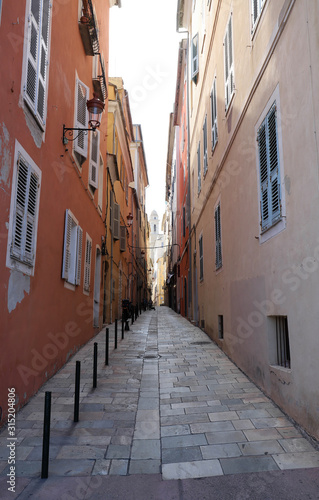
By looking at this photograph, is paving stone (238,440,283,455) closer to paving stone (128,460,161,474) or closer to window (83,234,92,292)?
paving stone (128,460,161,474)

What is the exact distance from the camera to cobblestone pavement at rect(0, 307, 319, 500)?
3.70 m

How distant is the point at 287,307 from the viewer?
16.1 feet

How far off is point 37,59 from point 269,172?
12.4ft

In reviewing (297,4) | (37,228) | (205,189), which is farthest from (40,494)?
(205,189)

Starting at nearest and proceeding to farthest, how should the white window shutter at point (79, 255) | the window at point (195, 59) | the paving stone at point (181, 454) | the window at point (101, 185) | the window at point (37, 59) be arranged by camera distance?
the paving stone at point (181, 454)
the window at point (37, 59)
the white window shutter at point (79, 255)
the window at point (101, 185)
the window at point (195, 59)

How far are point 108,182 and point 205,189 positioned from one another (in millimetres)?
4045

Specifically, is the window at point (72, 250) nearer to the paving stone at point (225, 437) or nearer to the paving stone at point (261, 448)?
the paving stone at point (225, 437)

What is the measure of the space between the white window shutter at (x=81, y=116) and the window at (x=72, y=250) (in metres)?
1.65

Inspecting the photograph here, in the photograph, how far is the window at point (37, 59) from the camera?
17.8ft

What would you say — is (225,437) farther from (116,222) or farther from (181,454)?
(116,222)

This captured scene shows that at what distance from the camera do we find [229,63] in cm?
862

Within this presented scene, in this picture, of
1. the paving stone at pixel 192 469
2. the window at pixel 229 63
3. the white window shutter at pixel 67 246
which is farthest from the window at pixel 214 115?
the paving stone at pixel 192 469

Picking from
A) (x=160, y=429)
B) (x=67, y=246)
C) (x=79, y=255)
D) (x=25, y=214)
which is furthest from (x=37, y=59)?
(x=160, y=429)

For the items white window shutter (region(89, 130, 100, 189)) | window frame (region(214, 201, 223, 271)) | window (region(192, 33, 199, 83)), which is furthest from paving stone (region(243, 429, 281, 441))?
window (region(192, 33, 199, 83))
